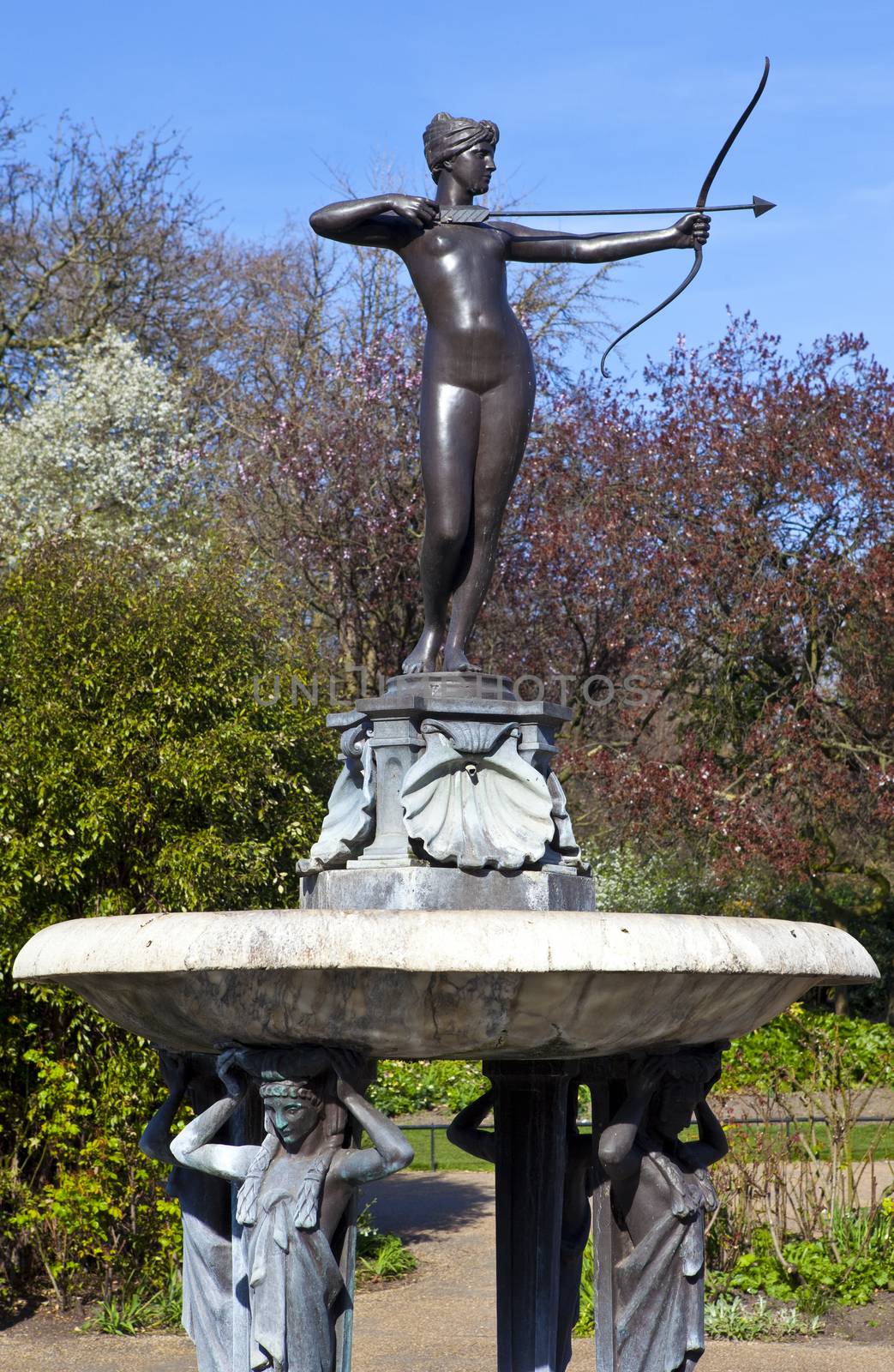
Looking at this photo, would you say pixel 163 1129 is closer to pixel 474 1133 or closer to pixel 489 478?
pixel 474 1133

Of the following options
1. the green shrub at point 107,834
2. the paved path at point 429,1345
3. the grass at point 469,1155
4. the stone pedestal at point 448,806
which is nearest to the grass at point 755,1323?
the paved path at point 429,1345

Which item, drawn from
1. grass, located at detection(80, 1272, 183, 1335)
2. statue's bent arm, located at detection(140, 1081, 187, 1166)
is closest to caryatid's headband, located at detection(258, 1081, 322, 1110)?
statue's bent arm, located at detection(140, 1081, 187, 1166)

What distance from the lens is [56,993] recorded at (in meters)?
8.02

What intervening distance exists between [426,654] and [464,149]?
1.45 meters

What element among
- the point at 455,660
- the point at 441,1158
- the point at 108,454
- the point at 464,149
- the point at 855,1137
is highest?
the point at 108,454

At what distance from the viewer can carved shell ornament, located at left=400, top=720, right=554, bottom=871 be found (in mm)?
3971

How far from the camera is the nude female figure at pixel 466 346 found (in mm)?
4375

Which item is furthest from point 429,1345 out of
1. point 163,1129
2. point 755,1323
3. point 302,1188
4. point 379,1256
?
point 302,1188

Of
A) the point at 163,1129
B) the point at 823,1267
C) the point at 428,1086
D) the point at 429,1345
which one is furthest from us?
the point at 428,1086

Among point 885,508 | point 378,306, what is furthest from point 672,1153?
point 378,306

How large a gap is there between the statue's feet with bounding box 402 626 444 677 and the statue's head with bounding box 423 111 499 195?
127 cm

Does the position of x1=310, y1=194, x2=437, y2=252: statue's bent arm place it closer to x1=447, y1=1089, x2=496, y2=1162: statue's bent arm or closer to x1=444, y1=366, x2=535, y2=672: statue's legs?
x1=444, y1=366, x2=535, y2=672: statue's legs

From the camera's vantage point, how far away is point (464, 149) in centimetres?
445

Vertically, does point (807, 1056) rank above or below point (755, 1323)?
above
